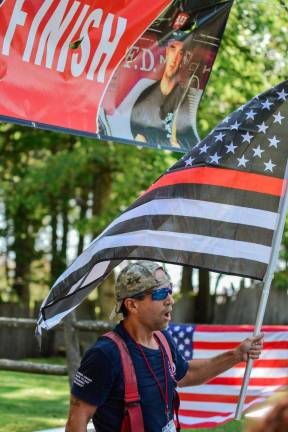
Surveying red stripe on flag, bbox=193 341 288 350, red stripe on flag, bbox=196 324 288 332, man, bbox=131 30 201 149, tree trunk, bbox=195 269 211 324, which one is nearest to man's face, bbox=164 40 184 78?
man, bbox=131 30 201 149

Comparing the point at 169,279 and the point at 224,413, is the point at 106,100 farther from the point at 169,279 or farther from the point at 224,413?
the point at 224,413

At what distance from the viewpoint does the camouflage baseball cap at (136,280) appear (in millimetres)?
4055

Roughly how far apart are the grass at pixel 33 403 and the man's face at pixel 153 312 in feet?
13.8

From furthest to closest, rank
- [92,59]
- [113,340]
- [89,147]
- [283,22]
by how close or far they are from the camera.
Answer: [89,147], [283,22], [92,59], [113,340]

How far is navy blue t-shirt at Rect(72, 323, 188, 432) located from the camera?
12.5 feet

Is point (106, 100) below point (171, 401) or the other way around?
the other way around

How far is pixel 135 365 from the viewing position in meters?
3.91

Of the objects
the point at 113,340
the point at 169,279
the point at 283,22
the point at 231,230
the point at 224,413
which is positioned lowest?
the point at 224,413

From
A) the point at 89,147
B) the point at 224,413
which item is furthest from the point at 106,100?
the point at 89,147

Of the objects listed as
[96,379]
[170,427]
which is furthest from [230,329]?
[96,379]

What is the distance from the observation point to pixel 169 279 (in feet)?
13.5

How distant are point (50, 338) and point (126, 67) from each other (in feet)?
69.4

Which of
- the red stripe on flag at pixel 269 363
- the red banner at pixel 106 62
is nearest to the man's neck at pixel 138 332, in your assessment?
the red banner at pixel 106 62

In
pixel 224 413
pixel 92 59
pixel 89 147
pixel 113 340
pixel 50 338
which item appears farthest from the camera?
pixel 50 338
